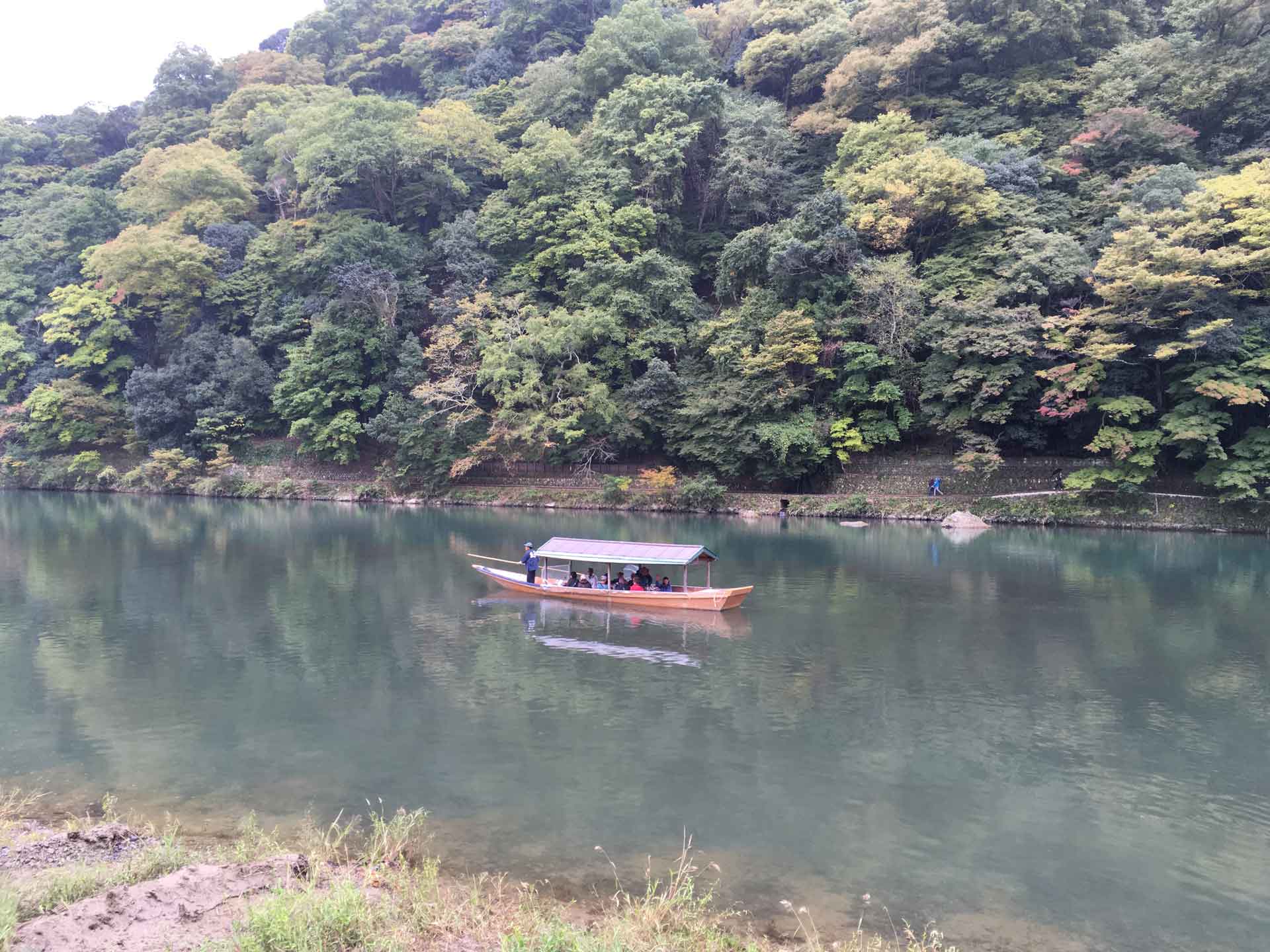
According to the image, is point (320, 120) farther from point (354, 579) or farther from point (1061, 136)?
point (1061, 136)

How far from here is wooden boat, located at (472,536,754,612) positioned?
691 inches

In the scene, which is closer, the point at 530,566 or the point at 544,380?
the point at 530,566

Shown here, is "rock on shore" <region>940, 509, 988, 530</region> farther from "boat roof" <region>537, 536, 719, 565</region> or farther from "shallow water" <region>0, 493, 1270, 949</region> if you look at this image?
"boat roof" <region>537, 536, 719, 565</region>

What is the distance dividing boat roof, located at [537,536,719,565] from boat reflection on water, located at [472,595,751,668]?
1.25 metres

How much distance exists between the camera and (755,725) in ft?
35.7

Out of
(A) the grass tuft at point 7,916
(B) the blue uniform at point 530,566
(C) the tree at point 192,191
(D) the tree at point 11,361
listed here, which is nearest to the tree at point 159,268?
(C) the tree at point 192,191

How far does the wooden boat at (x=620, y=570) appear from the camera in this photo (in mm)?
17562

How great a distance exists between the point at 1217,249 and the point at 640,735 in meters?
29.0

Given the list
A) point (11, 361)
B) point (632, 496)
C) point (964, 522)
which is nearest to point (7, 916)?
point (964, 522)

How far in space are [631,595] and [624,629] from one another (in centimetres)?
189

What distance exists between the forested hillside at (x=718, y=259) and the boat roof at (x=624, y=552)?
653 inches

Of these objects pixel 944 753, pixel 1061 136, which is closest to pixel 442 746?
pixel 944 753

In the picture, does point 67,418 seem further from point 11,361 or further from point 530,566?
point 530,566

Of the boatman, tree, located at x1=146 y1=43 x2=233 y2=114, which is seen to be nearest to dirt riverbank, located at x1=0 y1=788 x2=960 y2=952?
the boatman
